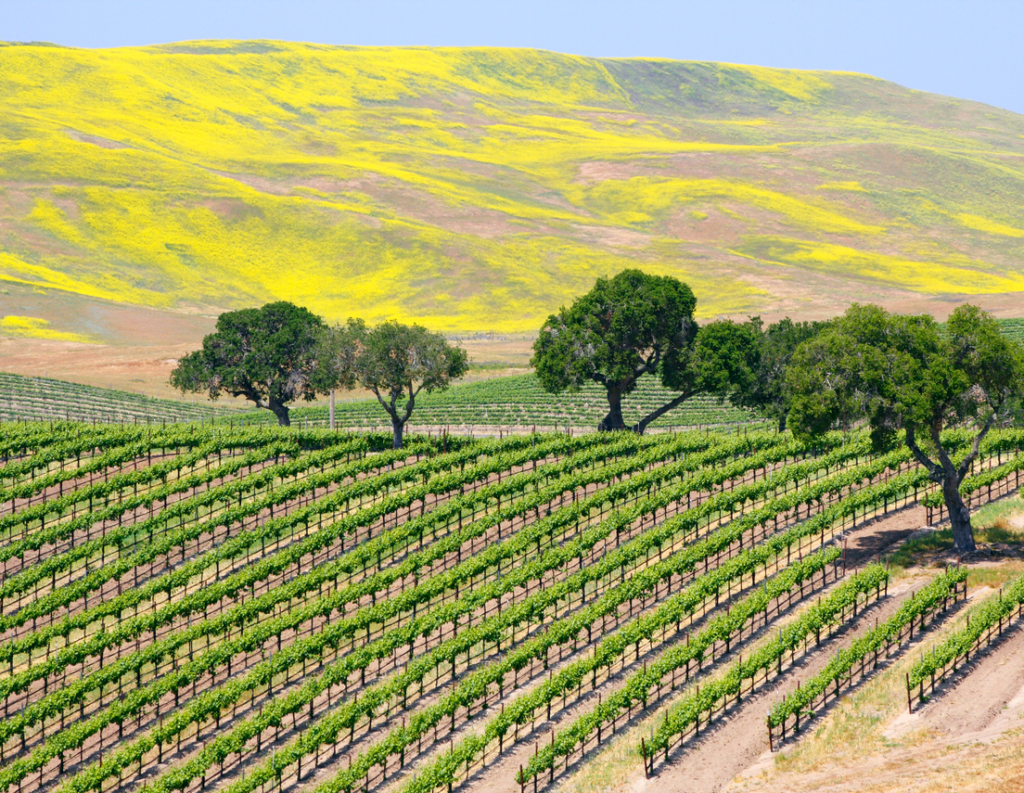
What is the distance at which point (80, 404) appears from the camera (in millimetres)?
107125

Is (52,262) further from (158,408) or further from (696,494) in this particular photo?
(696,494)

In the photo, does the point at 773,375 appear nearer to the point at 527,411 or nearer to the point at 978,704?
the point at 527,411

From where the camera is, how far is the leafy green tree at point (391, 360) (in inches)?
3029

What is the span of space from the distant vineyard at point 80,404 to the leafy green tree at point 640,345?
3859cm

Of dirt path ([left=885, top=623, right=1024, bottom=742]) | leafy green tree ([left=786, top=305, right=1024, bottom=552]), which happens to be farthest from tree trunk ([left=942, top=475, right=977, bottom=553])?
dirt path ([left=885, top=623, right=1024, bottom=742])

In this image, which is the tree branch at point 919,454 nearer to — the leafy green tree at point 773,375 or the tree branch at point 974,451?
the tree branch at point 974,451

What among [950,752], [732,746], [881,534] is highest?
[881,534]

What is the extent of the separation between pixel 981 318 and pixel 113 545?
1691 inches

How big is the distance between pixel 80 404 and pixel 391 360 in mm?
44112

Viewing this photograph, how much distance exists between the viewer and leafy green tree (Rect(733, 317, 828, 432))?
79.4 meters

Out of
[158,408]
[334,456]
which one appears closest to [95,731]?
[334,456]

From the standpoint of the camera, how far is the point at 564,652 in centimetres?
4644

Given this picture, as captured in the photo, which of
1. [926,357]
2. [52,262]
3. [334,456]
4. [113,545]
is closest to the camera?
[926,357]

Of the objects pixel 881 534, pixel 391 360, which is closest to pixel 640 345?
pixel 391 360
